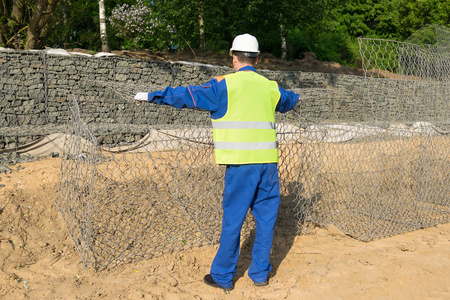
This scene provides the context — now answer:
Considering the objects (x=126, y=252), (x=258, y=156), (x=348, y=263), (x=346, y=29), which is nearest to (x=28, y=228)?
(x=126, y=252)

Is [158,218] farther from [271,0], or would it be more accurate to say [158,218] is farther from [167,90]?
[271,0]

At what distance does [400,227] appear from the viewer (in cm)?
439

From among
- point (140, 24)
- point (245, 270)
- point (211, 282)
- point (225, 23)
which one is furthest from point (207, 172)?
point (140, 24)

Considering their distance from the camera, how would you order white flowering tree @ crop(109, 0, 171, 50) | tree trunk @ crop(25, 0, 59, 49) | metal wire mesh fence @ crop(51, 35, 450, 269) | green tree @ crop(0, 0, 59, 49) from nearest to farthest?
1. metal wire mesh fence @ crop(51, 35, 450, 269)
2. tree trunk @ crop(25, 0, 59, 49)
3. green tree @ crop(0, 0, 59, 49)
4. white flowering tree @ crop(109, 0, 171, 50)

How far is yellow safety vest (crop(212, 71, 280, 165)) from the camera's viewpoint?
2.91 metres

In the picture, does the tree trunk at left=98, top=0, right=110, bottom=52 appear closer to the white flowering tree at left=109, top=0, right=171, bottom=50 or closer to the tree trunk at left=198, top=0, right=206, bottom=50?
the white flowering tree at left=109, top=0, right=171, bottom=50

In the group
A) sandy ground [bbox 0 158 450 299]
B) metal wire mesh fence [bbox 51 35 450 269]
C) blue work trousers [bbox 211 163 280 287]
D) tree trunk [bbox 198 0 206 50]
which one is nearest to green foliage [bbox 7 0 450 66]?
tree trunk [bbox 198 0 206 50]

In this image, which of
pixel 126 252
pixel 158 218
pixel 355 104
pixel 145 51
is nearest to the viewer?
pixel 126 252

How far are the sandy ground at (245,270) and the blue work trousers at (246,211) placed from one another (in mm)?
180

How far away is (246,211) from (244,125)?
2.04ft

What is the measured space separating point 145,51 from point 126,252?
11.2m

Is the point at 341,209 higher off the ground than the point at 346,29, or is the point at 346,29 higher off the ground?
the point at 346,29

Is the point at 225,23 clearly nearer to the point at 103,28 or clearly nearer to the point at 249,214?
the point at 103,28

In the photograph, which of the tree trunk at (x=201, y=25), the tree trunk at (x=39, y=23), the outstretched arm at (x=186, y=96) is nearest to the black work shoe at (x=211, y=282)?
the outstretched arm at (x=186, y=96)
